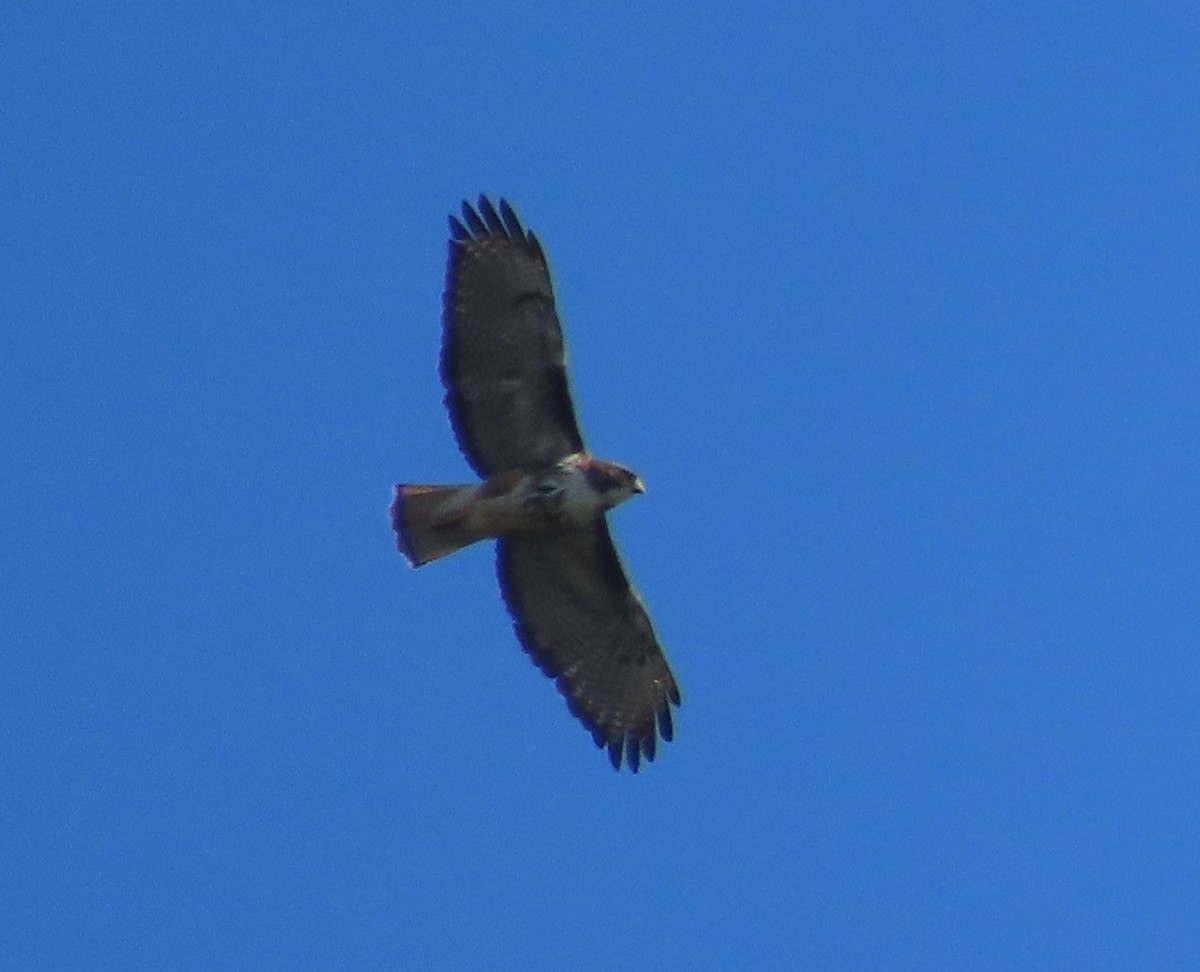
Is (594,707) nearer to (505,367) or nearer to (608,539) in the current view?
(608,539)

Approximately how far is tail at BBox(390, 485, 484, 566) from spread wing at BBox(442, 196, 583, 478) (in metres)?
0.32

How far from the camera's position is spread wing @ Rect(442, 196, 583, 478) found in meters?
17.1

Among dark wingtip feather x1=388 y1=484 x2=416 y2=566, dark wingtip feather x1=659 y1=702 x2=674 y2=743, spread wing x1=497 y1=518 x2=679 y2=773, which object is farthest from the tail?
dark wingtip feather x1=659 y1=702 x2=674 y2=743

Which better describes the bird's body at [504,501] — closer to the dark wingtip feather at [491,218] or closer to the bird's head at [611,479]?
the bird's head at [611,479]

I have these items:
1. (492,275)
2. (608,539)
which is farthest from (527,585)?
(492,275)

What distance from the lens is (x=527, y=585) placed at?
1791 cm

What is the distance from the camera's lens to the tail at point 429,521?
17.2 m

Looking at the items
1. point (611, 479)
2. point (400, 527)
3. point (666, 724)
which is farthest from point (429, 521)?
point (666, 724)

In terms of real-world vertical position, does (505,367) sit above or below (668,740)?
above

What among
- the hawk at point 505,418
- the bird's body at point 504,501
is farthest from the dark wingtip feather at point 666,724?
the bird's body at point 504,501

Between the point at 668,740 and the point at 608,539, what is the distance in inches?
56.6

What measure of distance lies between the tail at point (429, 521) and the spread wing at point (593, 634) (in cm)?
62

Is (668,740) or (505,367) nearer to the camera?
(505,367)

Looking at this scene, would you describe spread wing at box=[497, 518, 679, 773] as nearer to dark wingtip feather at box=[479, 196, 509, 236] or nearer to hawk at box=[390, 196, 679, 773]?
hawk at box=[390, 196, 679, 773]
